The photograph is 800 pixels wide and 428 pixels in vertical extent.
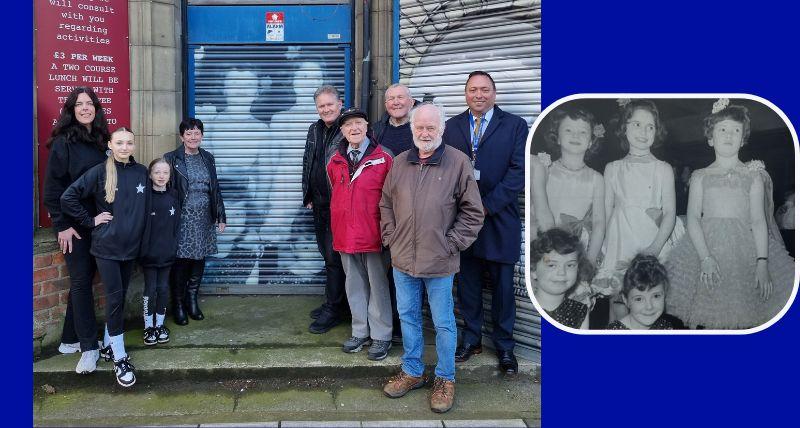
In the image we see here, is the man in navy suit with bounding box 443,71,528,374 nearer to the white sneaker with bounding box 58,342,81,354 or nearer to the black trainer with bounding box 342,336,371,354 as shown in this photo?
the black trainer with bounding box 342,336,371,354

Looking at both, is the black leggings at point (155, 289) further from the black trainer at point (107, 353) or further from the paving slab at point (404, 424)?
the paving slab at point (404, 424)

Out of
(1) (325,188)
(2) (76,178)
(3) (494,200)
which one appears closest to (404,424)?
(3) (494,200)

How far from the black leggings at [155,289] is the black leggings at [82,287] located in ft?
1.24

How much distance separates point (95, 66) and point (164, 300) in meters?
2.06

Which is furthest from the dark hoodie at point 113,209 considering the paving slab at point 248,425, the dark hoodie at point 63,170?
the paving slab at point 248,425

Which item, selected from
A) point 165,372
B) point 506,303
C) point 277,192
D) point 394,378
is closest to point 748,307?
point 506,303

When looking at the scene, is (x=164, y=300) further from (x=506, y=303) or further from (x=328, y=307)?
(x=506, y=303)

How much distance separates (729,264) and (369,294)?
2.46 meters

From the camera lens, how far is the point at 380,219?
4500mm

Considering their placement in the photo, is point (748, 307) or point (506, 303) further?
point (506, 303)

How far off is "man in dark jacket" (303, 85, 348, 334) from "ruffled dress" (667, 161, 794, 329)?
262cm

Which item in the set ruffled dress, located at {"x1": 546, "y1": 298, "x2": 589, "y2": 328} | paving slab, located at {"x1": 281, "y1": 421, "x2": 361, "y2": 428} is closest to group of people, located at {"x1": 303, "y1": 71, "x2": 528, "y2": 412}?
paving slab, located at {"x1": 281, "y1": 421, "x2": 361, "y2": 428}

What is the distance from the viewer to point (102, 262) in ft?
14.4

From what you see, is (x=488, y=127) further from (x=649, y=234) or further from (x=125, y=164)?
(x=125, y=164)
